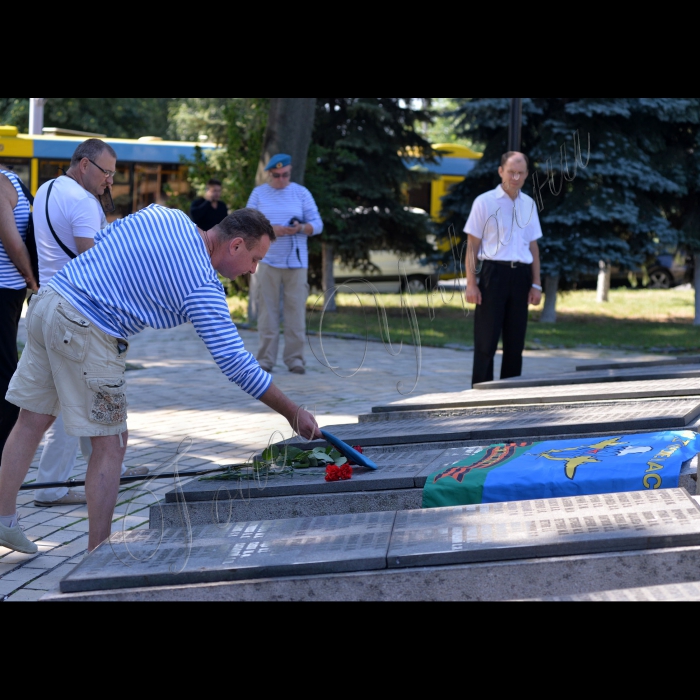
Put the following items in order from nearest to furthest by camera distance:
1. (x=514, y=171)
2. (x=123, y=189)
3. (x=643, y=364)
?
(x=514, y=171) < (x=643, y=364) < (x=123, y=189)

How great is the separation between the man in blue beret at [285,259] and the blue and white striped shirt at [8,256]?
Answer: 4267 millimetres

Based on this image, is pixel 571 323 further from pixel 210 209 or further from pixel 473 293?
pixel 473 293

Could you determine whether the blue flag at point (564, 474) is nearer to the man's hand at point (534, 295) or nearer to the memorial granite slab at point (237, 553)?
the memorial granite slab at point (237, 553)

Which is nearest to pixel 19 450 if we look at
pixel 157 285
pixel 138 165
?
pixel 157 285

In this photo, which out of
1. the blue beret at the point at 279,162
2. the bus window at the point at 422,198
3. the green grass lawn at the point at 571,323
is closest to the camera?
the blue beret at the point at 279,162

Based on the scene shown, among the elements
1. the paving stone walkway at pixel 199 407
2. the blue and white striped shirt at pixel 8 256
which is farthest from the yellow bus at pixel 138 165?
the blue and white striped shirt at pixel 8 256

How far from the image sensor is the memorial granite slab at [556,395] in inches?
202

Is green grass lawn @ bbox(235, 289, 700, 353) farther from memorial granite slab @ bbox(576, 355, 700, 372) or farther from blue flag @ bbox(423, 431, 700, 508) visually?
blue flag @ bbox(423, 431, 700, 508)

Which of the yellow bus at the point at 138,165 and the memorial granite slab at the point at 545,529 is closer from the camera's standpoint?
the memorial granite slab at the point at 545,529

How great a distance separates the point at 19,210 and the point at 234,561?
251 cm

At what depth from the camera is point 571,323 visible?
16312 millimetres

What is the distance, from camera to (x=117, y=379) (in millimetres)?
3594

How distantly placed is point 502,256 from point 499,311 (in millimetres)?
408

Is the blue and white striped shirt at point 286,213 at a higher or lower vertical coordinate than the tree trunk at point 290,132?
lower
